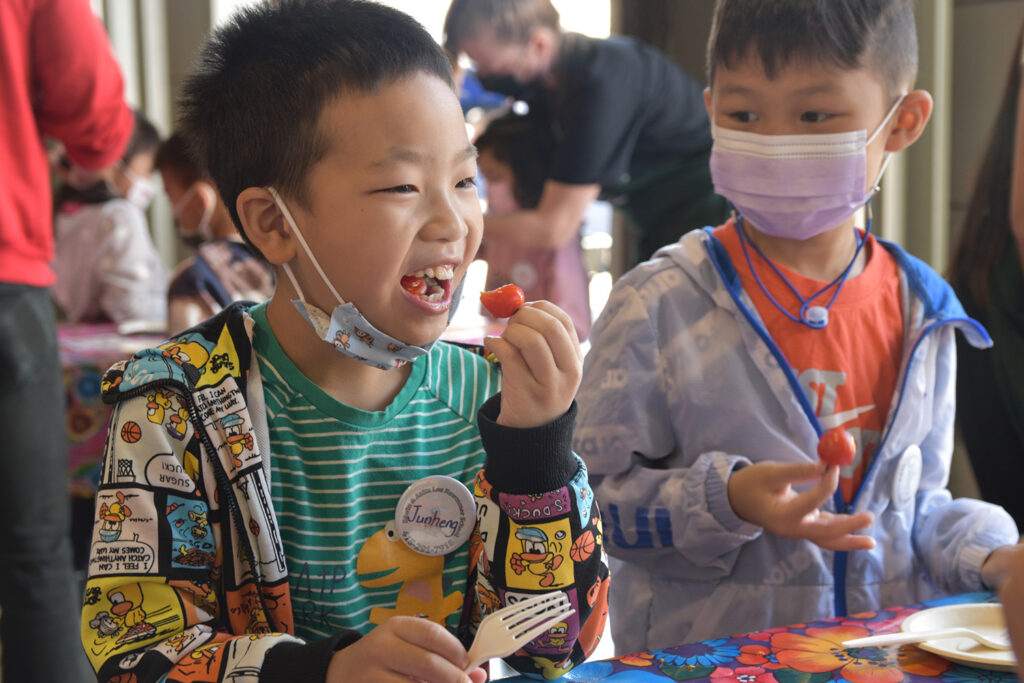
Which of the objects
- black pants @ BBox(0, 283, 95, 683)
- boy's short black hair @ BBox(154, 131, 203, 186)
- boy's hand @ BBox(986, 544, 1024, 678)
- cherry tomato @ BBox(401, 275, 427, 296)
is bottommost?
black pants @ BBox(0, 283, 95, 683)

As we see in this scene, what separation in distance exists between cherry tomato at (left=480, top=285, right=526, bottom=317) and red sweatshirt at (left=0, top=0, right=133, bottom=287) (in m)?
1.35

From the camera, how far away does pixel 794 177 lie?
52.1 inches

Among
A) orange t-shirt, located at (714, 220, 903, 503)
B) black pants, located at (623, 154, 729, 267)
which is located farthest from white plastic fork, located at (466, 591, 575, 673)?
black pants, located at (623, 154, 729, 267)

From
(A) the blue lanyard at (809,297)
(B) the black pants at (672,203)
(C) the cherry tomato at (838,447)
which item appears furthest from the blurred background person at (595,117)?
(C) the cherry tomato at (838,447)

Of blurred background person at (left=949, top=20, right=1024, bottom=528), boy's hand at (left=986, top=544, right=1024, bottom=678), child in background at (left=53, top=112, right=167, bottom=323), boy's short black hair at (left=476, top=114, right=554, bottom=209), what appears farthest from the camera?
child in background at (left=53, top=112, right=167, bottom=323)

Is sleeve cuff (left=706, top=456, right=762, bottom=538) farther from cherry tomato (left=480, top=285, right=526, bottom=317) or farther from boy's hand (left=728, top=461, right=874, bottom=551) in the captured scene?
cherry tomato (left=480, top=285, right=526, bottom=317)

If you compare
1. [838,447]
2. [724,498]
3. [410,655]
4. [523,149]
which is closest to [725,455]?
[724,498]

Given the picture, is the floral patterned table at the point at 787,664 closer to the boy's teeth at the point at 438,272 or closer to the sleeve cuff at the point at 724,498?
the sleeve cuff at the point at 724,498

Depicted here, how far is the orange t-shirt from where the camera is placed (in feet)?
4.36

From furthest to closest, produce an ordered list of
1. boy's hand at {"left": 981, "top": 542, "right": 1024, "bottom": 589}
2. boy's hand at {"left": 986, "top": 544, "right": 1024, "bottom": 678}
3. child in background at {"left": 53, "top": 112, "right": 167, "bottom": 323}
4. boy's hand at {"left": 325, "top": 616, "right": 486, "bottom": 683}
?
child in background at {"left": 53, "top": 112, "right": 167, "bottom": 323} < boy's hand at {"left": 981, "top": 542, "right": 1024, "bottom": 589} < boy's hand at {"left": 325, "top": 616, "right": 486, "bottom": 683} < boy's hand at {"left": 986, "top": 544, "right": 1024, "bottom": 678}

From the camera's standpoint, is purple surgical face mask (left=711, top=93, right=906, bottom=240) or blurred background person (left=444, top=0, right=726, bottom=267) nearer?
purple surgical face mask (left=711, top=93, right=906, bottom=240)

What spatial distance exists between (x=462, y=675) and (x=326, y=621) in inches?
11.3

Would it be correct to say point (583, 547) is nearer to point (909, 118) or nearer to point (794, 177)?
point (794, 177)

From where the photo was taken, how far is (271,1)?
3.62 ft
